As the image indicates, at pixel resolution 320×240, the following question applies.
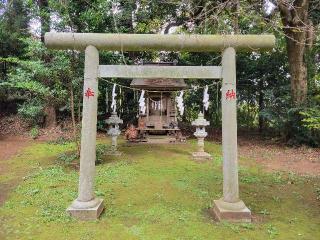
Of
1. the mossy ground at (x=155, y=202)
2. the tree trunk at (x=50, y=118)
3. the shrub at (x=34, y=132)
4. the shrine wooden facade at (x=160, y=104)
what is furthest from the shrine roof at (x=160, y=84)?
the shrub at (x=34, y=132)

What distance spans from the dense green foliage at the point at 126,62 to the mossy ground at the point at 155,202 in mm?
3018

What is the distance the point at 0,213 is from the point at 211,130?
1344 cm

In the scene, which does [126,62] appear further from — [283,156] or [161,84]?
[283,156]

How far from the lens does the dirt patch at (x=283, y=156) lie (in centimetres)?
977

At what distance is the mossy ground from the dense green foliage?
119 inches

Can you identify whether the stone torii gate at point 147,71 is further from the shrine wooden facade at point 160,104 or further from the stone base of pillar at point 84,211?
the shrine wooden facade at point 160,104

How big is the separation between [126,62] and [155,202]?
11.1m

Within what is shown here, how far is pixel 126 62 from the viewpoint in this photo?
16.6 m

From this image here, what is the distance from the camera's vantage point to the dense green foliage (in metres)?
10.7

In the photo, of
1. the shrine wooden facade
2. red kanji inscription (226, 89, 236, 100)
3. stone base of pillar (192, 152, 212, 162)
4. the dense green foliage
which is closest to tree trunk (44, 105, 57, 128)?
the dense green foliage

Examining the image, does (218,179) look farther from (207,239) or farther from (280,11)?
(280,11)

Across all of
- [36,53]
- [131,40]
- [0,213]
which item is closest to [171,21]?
[36,53]

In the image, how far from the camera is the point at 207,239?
4.97 meters

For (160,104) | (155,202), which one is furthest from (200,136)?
(155,202)
